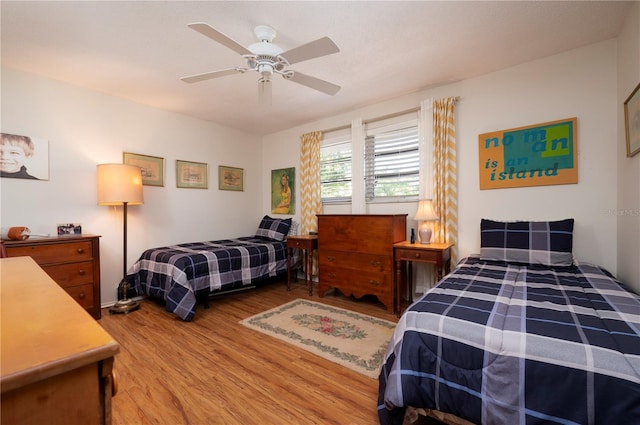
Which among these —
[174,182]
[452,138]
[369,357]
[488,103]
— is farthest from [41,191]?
[488,103]

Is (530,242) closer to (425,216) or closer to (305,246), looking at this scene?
(425,216)

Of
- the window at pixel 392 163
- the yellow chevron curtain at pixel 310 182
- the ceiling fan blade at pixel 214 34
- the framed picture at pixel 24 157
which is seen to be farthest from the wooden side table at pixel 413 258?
the framed picture at pixel 24 157

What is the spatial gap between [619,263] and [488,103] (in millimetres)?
1750

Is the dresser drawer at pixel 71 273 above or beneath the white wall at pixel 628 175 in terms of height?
beneath

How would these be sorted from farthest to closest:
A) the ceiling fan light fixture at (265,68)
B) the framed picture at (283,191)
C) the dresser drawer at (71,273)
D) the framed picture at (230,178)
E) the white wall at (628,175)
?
the framed picture at (283,191)
the framed picture at (230,178)
the dresser drawer at (71,273)
the ceiling fan light fixture at (265,68)
the white wall at (628,175)

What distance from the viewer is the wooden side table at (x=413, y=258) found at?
8.53 feet

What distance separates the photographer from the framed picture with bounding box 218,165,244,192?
4.32 meters

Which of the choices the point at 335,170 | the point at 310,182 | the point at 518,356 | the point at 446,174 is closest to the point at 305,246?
the point at 310,182

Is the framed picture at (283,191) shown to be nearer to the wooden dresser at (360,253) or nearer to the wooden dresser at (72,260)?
the wooden dresser at (360,253)

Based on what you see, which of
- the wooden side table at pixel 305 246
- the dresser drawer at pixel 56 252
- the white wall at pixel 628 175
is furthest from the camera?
the wooden side table at pixel 305 246

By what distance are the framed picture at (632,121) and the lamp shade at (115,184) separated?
4.24 m

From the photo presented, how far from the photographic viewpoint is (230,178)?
4441 millimetres

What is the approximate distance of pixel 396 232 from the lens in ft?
9.71

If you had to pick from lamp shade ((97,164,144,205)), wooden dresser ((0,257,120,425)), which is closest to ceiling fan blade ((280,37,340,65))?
wooden dresser ((0,257,120,425))
